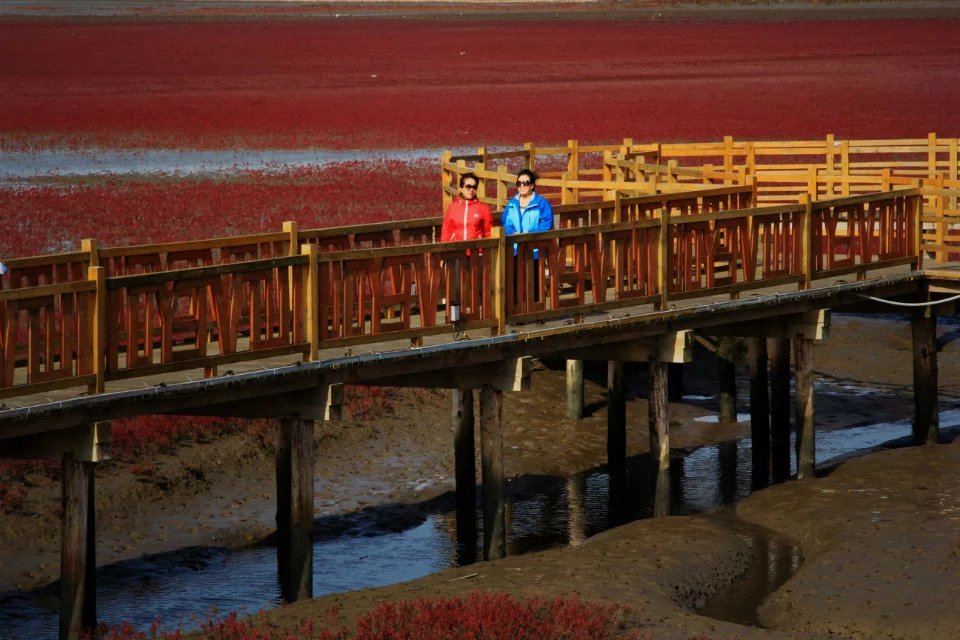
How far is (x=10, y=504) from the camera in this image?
20219 mm

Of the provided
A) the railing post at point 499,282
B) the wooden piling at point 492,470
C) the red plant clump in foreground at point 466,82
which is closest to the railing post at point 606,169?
the wooden piling at point 492,470

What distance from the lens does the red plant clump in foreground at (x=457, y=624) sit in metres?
14.8

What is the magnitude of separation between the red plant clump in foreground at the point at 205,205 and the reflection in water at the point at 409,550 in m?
17.4

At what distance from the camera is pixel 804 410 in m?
23.3

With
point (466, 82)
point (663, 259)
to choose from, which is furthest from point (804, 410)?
point (466, 82)

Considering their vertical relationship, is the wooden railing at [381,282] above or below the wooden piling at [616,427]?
above

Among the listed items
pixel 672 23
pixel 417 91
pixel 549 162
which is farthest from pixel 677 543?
pixel 672 23

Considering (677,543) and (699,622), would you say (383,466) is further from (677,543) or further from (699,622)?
(699,622)

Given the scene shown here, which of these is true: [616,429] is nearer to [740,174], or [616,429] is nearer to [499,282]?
[740,174]

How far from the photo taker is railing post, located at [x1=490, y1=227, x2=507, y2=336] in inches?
743

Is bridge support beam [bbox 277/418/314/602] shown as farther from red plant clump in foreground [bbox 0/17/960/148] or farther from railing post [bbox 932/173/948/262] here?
red plant clump in foreground [bbox 0/17/960/148]

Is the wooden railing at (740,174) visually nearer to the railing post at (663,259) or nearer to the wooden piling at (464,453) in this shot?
the railing post at (663,259)

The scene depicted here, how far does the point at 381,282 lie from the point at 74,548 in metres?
3.94

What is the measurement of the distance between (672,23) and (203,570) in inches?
5084
